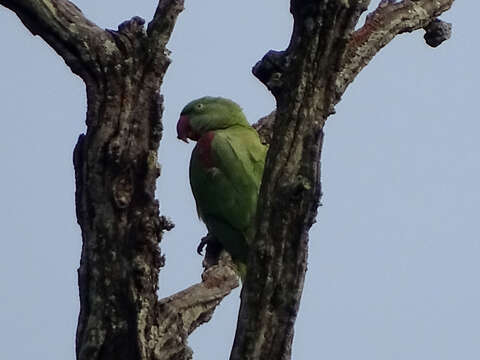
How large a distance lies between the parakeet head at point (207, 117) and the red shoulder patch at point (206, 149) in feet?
0.88

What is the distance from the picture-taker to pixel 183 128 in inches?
293

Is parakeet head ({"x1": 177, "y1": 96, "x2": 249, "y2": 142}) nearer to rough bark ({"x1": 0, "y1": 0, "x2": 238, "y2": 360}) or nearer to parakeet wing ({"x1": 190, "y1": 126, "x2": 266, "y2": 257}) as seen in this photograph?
parakeet wing ({"x1": 190, "y1": 126, "x2": 266, "y2": 257})

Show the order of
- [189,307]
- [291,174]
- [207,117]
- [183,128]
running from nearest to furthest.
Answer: [291,174] < [189,307] < [207,117] < [183,128]

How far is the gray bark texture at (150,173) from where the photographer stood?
3.80m

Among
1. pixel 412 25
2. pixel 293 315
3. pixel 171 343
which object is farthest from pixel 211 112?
pixel 293 315

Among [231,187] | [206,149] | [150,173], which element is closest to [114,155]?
[150,173]

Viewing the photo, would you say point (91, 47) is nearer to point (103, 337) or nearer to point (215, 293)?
point (103, 337)

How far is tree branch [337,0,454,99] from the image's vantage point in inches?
214

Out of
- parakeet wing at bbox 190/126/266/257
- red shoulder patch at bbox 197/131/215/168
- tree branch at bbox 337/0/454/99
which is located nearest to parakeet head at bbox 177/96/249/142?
red shoulder patch at bbox 197/131/215/168

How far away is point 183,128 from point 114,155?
3455mm

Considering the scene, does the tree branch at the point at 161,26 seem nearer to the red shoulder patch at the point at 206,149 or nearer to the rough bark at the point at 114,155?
the rough bark at the point at 114,155

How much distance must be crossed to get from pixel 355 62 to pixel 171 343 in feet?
6.42

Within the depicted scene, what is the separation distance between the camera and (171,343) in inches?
175

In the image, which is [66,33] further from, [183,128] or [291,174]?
[183,128]
